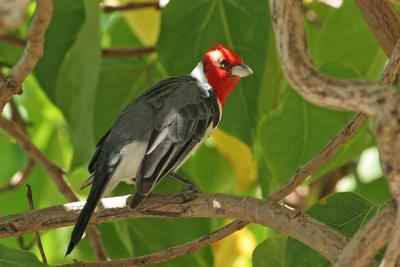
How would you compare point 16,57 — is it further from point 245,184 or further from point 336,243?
point 336,243

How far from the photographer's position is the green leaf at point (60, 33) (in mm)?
3648

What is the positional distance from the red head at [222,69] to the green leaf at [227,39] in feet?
0.13

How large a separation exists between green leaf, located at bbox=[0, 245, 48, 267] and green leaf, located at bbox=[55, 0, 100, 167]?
0.83m

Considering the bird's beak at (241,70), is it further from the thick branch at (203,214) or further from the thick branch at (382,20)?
the thick branch at (203,214)

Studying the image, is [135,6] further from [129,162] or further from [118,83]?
[129,162]

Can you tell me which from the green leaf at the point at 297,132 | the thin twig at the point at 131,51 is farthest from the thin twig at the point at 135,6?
the green leaf at the point at 297,132

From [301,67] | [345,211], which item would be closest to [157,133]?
[345,211]

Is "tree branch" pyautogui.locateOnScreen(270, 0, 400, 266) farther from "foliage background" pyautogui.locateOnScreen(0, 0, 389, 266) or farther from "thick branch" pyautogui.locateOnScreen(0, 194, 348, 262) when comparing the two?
"foliage background" pyautogui.locateOnScreen(0, 0, 389, 266)

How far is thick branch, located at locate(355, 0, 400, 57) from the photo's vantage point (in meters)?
2.83

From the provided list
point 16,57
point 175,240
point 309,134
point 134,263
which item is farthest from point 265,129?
point 16,57

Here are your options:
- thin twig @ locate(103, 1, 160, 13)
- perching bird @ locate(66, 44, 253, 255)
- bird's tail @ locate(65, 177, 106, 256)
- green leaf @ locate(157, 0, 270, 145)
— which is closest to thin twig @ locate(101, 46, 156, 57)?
thin twig @ locate(103, 1, 160, 13)

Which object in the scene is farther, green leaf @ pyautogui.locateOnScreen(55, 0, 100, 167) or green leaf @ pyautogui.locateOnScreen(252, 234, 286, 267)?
green leaf @ pyautogui.locateOnScreen(55, 0, 100, 167)

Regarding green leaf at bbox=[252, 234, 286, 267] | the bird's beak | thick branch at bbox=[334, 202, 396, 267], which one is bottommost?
green leaf at bbox=[252, 234, 286, 267]

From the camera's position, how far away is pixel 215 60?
153 inches
